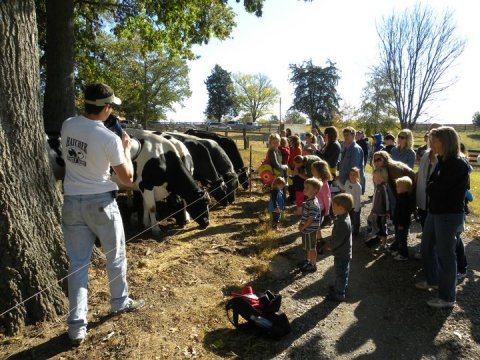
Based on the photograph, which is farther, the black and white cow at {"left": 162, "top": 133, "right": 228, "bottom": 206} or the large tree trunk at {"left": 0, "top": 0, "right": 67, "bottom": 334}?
the black and white cow at {"left": 162, "top": 133, "right": 228, "bottom": 206}

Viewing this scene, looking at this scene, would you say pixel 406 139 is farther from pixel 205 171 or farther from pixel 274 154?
pixel 205 171

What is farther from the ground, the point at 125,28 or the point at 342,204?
the point at 125,28

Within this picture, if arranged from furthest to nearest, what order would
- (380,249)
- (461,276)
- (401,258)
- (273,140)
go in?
(273,140)
(380,249)
(401,258)
(461,276)

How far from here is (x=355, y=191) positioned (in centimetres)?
668

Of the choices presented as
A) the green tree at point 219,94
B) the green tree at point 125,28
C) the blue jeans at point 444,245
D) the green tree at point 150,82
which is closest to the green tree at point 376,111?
the green tree at point 150,82

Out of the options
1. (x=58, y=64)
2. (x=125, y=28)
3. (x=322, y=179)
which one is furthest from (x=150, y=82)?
(x=322, y=179)

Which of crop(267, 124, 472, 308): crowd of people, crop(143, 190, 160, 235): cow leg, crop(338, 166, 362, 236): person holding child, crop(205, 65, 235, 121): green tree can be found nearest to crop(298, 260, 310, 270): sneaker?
crop(267, 124, 472, 308): crowd of people

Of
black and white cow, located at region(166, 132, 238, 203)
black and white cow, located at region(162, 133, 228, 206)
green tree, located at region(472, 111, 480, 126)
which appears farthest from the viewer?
green tree, located at region(472, 111, 480, 126)

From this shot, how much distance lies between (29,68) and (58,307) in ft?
8.26

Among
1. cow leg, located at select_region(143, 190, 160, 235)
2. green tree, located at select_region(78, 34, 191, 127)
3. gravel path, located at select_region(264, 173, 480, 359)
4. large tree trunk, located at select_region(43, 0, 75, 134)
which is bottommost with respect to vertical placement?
gravel path, located at select_region(264, 173, 480, 359)

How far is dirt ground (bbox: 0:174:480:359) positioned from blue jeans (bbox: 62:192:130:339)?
1.12 ft

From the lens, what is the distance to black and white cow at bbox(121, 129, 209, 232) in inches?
294

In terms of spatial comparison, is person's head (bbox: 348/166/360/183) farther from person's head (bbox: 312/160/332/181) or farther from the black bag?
the black bag

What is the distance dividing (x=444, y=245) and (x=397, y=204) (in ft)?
5.01
